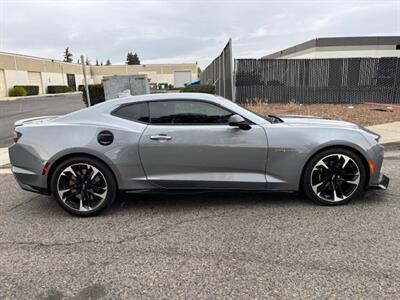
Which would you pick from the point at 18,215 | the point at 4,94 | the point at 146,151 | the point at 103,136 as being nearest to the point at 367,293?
the point at 146,151

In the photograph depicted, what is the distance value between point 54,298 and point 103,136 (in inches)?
73.5

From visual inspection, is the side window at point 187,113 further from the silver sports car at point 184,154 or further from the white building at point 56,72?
the white building at point 56,72

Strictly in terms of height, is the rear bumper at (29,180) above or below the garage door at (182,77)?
below

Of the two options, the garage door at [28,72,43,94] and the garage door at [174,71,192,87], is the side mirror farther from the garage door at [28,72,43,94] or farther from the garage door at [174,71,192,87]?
the garage door at [174,71,192,87]

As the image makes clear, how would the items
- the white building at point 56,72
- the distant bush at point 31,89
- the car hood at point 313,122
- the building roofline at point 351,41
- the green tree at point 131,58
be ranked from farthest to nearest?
1. the green tree at point 131,58
2. the distant bush at point 31,89
3. the white building at point 56,72
4. the building roofline at point 351,41
5. the car hood at point 313,122

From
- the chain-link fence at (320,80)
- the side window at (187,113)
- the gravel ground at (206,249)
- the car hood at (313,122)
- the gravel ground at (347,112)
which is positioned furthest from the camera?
the chain-link fence at (320,80)

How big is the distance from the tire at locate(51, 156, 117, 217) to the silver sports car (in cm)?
1

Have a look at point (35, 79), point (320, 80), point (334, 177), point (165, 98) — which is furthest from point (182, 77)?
point (334, 177)

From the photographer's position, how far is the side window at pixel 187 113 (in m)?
4.13

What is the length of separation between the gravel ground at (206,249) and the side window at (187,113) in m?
1.04

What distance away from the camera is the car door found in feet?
13.2

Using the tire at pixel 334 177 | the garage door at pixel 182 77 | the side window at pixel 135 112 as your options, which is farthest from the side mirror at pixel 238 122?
the garage door at pixel 182 77

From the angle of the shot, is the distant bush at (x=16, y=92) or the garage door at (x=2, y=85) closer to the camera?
the garage door at (x=2, y=85)

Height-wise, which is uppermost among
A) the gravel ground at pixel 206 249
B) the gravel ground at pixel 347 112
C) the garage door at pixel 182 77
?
the garage door at pixel 182 77
